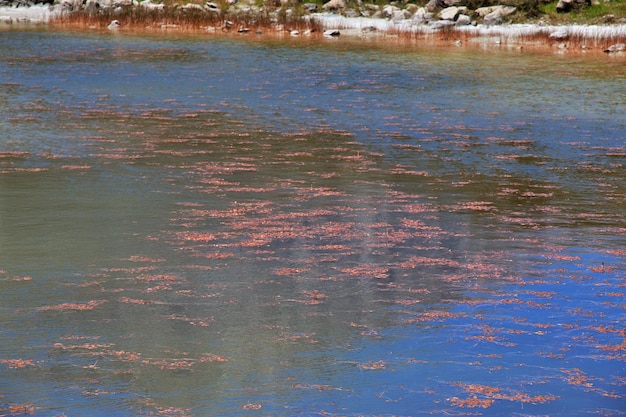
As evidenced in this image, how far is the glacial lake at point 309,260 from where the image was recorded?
653 cm

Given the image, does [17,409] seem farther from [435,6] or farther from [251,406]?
[435,6]

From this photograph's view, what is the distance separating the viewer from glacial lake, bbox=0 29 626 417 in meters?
6.53

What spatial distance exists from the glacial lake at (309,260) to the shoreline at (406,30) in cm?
1986

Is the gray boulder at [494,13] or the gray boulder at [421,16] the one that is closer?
the gray boulder at [494,13]

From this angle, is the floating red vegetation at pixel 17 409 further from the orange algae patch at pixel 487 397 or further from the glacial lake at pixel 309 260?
the orange algae patch at pixel 487 397

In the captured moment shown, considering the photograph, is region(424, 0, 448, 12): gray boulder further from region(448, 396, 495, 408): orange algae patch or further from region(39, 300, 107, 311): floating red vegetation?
region(448, 396, 495, 408): orange algae patch

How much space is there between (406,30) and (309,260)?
3830 cm

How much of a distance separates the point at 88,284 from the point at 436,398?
361 cm

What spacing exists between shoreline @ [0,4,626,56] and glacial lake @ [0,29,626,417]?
19.9m

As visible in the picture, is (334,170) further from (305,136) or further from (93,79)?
(93,79)

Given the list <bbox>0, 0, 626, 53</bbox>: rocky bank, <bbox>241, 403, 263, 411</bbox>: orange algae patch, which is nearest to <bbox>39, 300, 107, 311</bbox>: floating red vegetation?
<bbox>241, 403, 263, 411</bbox>: orange algae patch

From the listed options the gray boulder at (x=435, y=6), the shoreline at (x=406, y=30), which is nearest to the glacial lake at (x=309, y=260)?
the shoreline at (x=406, y=30)

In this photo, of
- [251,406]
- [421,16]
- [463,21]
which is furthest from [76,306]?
[421,16]

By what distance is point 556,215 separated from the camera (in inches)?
474
